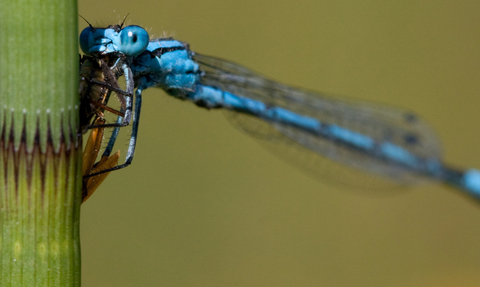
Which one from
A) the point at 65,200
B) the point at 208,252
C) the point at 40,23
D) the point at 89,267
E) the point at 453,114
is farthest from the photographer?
the point at 453,114

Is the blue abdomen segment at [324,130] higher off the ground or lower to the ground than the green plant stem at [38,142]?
higher

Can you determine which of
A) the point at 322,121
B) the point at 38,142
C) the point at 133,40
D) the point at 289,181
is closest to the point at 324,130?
the point at 322,121

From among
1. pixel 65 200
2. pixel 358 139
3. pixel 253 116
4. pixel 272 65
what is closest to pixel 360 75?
pixel 272 65

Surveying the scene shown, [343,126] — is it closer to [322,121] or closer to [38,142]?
[322,121]

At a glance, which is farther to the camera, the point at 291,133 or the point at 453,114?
the point at 453,114

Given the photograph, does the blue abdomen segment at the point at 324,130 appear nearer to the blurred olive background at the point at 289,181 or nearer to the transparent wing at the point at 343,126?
the transparent wing at the point at 343,126

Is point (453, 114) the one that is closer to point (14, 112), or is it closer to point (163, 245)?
point (163, 245)

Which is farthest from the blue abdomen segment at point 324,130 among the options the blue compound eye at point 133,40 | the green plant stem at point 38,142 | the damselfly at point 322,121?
the green plant stem at point 38,142

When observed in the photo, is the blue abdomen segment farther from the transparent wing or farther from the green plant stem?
the green plant stem
